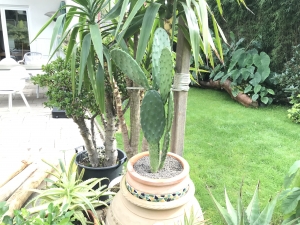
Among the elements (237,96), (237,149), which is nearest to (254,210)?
(237,149)

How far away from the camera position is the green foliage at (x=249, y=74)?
4.69 metres

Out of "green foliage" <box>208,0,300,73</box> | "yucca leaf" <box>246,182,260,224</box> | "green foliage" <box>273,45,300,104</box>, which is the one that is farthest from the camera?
"green foliage" <box>208,0,300,73</box>

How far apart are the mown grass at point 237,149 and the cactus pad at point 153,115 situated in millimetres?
979

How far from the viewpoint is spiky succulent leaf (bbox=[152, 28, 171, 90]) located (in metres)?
1.23

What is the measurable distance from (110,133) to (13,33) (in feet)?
24.0

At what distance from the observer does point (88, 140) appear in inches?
77.3

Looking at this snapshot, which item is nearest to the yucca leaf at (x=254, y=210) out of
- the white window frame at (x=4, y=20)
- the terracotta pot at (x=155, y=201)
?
the terracotta pot at (x=155, y=201)

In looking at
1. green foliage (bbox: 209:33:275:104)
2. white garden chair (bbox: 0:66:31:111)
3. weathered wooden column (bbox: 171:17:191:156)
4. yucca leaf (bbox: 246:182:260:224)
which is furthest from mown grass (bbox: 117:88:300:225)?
white garden chair (bbox: 0:66:31:111)

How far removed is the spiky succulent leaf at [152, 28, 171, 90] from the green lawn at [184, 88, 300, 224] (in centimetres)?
119

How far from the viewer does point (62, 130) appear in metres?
3.62

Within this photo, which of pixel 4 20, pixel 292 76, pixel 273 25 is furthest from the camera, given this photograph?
pixel 4 20

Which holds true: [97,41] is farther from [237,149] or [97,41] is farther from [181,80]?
[237,149]

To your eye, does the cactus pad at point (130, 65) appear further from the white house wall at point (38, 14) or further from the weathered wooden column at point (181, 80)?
the white house wall at point (38, 14)

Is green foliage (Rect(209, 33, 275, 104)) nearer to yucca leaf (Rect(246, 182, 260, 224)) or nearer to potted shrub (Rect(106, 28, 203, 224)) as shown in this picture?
yucca leaf (Rect(246, 182, 260, 224))
